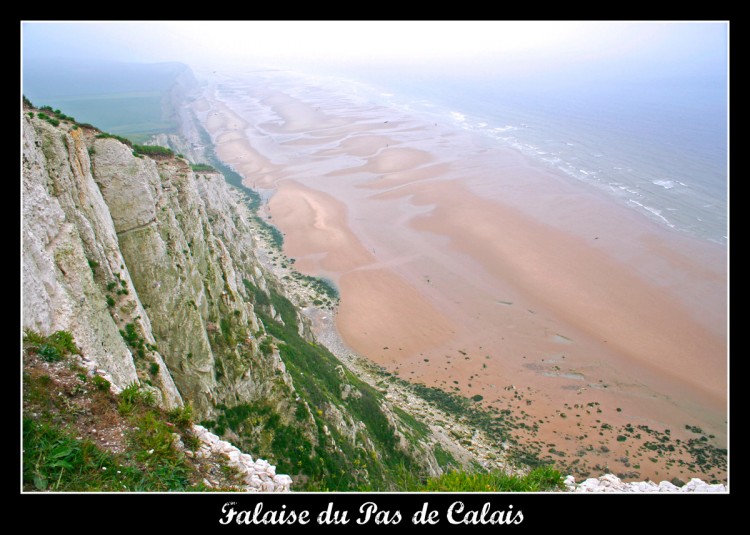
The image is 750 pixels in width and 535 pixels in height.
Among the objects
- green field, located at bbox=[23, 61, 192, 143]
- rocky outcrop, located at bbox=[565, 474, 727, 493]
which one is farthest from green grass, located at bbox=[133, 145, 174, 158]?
green field, located at bbox=[23, 61, 192, 143]

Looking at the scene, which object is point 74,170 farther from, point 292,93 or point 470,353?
point 292,93

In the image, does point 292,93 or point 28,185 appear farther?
point 292,93

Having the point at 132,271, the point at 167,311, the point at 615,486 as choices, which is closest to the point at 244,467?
the point at 167,311

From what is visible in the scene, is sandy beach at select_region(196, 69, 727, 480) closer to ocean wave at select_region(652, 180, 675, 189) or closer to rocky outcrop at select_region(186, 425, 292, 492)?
ocean wave at select_region(652, 180, 675, 189)

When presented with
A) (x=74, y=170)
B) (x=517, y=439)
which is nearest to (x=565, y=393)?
(x=517, y=439)

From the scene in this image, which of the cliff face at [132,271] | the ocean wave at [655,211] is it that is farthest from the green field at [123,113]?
the ocean wave at [655,211]

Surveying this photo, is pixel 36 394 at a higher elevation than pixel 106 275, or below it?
below
